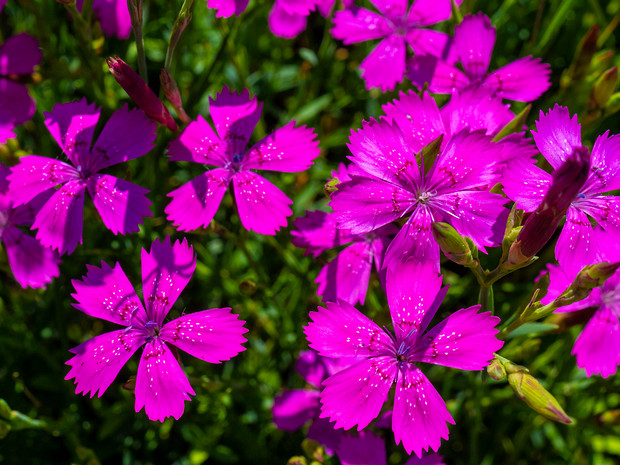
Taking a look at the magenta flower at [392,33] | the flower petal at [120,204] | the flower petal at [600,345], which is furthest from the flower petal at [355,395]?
the magenta flower at [392,33]

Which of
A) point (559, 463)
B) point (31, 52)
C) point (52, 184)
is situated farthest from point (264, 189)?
point (559, 463)

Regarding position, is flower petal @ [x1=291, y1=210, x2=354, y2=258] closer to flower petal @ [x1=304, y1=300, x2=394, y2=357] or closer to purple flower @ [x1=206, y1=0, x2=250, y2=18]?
flower petal @ [x1=304, y1=300, x2=394, y2=357]

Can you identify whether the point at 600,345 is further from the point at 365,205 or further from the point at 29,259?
the point at 29,259

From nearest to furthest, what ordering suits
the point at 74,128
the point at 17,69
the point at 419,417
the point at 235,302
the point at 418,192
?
the point at 419,417 → the point at 418,192 → the point at 74,128 → the point at 17,69 → the point at 235,302

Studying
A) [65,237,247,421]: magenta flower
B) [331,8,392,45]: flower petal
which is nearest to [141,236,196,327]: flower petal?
[65,237,247,421]: magenta flower

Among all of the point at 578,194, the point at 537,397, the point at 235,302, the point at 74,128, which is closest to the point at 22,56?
the point at 74,128

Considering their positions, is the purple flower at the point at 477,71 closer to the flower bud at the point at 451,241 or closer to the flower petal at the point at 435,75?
the flower petal at the point at 435,75
